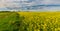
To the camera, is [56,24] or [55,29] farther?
[56,24]

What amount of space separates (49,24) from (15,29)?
2345 mm

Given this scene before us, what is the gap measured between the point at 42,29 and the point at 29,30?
830 millimetres

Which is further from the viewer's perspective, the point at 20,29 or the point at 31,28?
the point at 20,29

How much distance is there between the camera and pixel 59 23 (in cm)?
1560

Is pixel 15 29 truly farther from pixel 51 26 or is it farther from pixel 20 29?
pixel 51 26

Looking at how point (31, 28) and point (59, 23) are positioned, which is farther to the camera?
→ point (59, 23)

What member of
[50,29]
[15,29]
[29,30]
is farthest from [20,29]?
[50,29]

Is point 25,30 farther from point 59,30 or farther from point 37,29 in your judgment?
point 59,30

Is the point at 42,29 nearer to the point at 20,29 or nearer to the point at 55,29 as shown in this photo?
the point at 55,29

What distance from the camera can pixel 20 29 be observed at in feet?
50.7

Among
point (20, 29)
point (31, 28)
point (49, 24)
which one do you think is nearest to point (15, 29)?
point (20, 29)

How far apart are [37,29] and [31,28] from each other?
43cm

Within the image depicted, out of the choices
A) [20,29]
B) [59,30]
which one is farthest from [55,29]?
[20,29]

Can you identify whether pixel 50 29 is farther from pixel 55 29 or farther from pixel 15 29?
pixel 15 29
